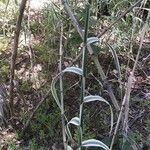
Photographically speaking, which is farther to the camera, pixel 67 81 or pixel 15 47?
pixel 67 81

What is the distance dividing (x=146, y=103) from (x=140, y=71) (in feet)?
1.34

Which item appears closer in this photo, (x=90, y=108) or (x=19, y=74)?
(x=90, y=108)

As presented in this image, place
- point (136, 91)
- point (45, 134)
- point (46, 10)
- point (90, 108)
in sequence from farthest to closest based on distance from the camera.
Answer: point (46, 10) < point (136, 91) < point (90, 108) < point (45, 134)

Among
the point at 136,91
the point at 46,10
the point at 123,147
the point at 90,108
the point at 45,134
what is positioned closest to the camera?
the point at 123,147

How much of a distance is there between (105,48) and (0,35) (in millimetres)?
953

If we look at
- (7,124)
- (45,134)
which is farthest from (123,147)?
(7,124)

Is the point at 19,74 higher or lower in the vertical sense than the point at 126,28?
lower

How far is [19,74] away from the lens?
3062mm

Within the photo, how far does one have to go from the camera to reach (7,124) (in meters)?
2.64

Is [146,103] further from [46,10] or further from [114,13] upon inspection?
[46,10]

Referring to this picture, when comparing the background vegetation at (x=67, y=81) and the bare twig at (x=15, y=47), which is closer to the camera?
the bare twig at (x=15, y=47)

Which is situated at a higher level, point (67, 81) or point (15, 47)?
point (15, 47)

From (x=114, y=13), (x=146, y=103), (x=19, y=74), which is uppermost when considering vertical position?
(x=114, y=13)

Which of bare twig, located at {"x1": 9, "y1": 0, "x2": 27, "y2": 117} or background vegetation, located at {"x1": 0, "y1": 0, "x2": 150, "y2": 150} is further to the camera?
background vegetation, located at {"x1": 0, "y1": 0, "x2": 150, "y2": 150}
